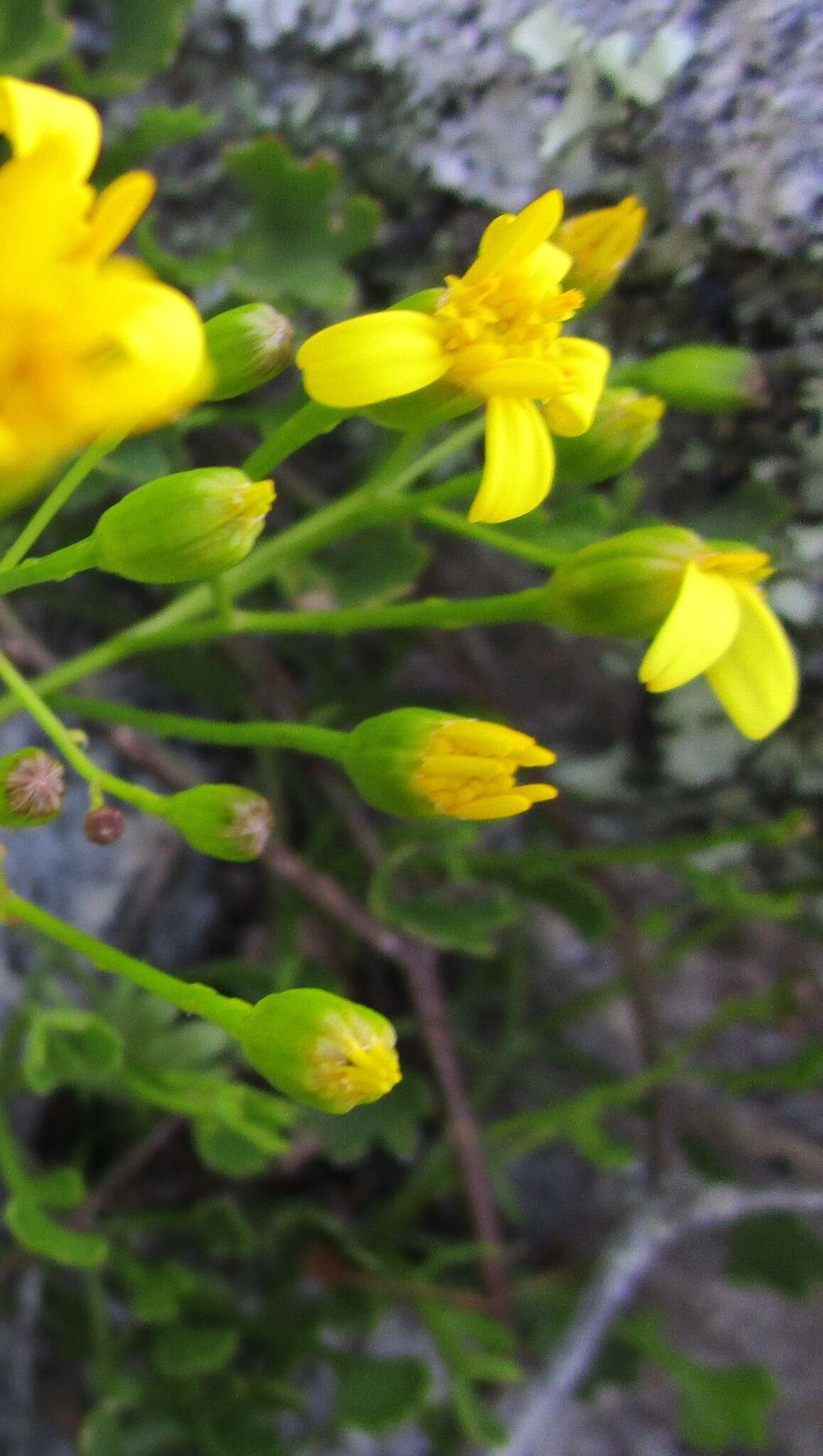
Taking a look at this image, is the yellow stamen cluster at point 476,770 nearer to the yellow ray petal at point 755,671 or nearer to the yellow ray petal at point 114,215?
the yellow ray petal at point 755,671

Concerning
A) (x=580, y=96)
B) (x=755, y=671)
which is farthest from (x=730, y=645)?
(x=580, y=96)

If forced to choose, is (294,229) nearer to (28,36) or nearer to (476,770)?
(28,36)

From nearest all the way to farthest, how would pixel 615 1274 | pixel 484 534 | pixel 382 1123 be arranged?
pixel 484 534 < pixel 382 1123 < pixel 615 1274

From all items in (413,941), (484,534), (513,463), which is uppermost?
(513,463)

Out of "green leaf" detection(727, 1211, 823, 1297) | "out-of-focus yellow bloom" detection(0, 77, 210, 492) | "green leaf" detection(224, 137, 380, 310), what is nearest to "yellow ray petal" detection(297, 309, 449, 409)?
"out-of-focus yellow bloom" detection(0, 77, 210, 492)

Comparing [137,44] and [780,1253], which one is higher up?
[137,44]

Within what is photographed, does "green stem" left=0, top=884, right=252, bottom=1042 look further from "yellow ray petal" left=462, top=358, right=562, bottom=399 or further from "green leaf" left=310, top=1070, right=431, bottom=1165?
"green leaf" left=310, top=1070, right=431, bottom=1165

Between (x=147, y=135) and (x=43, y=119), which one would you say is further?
(x=147, y=135)

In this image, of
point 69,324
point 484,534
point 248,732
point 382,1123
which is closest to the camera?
point 69,324
